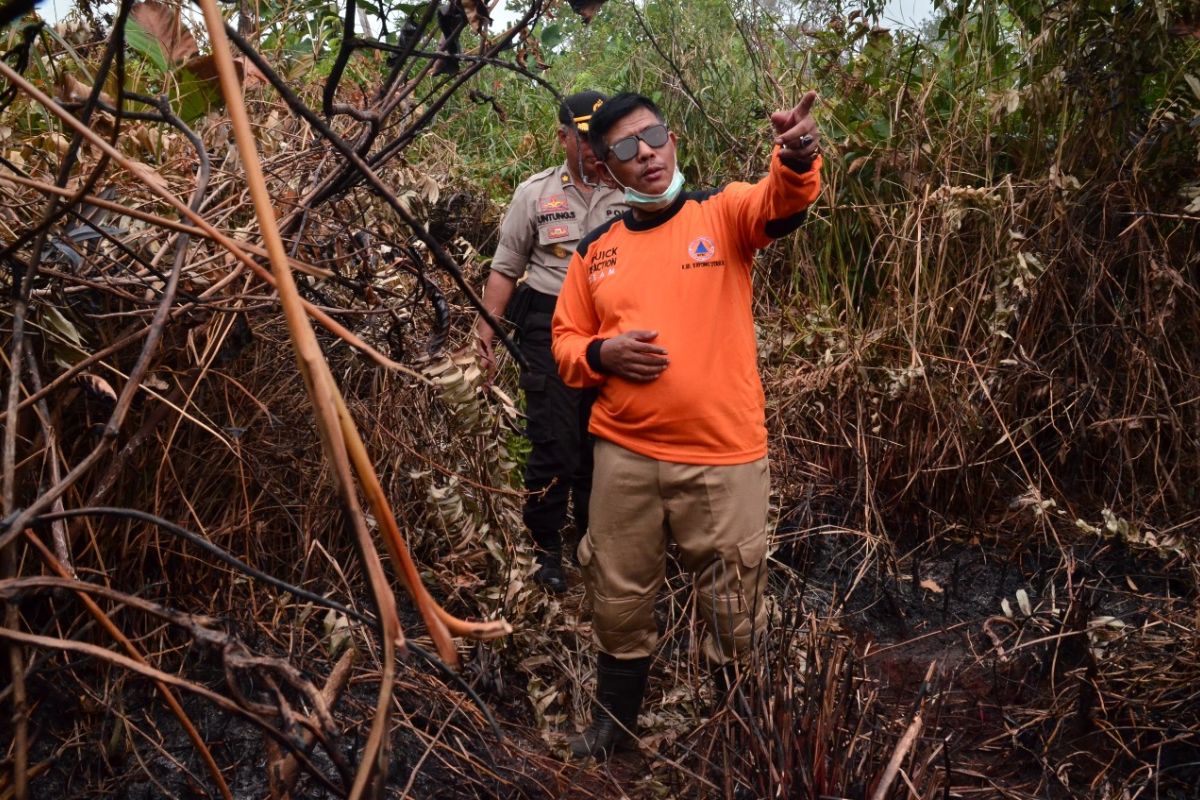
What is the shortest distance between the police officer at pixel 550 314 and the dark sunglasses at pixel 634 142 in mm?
1245

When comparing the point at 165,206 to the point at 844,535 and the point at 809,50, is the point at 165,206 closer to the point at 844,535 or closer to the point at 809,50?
the point at 844,535

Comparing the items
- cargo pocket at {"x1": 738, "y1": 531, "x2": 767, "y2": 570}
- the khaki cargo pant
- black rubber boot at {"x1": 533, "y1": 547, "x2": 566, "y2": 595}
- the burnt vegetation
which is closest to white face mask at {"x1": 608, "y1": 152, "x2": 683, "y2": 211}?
the burnt vegetation

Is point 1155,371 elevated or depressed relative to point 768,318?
depressed

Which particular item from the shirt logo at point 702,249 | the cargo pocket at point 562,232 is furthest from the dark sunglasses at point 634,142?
the cargo pocket at point 562,232

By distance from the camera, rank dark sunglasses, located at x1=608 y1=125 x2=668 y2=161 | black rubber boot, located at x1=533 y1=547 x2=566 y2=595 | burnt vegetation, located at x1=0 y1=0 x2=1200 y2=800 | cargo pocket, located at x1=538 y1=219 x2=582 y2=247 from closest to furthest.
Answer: burnt vegetation, located at x1=0 y1=0 x2=1200 y2=800
dark sunglasses, located at x1=608 y1=125 x2=668 y2=161
black rubber boot, located at x1=533 y1=547 x2=566 y2=595
cargo pocket, located at x1=538 y1=219 x2=582 y2=247

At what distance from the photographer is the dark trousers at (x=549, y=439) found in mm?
4254

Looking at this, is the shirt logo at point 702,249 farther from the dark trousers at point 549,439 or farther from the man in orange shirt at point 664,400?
the dark trousers at point 549,439

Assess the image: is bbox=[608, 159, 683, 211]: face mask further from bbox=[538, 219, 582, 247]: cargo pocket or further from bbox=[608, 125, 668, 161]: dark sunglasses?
bbox=[538, 219, 582, 247]: cargo pocket

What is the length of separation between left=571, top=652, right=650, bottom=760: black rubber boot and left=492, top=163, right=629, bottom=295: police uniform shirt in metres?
1.76

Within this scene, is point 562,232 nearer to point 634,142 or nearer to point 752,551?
point 634,142

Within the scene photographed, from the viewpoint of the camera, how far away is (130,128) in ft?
8.70

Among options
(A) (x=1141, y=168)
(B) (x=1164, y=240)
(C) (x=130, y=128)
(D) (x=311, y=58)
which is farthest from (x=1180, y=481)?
(C) (x=130, y=128)

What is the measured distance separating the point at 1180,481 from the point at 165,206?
3564 millimetres

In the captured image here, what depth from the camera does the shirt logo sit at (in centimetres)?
283
